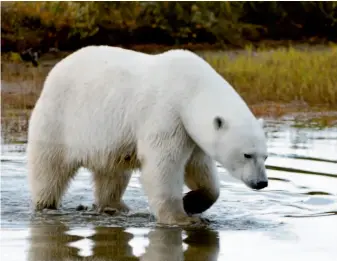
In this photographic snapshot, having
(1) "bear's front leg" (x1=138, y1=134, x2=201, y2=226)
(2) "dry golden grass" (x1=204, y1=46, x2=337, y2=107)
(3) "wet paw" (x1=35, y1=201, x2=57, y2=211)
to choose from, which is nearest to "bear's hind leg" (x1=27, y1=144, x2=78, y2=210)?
(3) "wet paw" (x1=35, y1=201, x2=57, y2=211)

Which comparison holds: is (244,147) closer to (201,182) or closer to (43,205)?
(201,182)

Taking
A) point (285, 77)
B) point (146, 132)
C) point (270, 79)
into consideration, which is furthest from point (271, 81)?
point (146, 132)

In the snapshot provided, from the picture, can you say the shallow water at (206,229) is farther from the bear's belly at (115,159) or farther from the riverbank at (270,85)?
the riverbank at (270,85)

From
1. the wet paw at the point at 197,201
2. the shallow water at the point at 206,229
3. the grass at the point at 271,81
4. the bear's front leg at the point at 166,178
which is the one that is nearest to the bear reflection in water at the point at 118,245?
the shallow water at the point at 206,229

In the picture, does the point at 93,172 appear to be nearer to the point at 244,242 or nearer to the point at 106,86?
the point at 106,86

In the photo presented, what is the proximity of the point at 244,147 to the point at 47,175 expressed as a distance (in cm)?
174

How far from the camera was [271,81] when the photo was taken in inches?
562

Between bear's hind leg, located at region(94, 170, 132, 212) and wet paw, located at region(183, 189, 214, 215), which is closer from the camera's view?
wet paw, located at region(183, 189, 214, 215)

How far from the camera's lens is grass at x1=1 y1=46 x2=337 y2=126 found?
13656 mm

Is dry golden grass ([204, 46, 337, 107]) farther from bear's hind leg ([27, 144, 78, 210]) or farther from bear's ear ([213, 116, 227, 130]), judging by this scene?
bear's ear ([213, 116, 227, 130])

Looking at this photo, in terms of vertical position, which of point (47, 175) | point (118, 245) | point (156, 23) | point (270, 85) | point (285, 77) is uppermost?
point (156, 23)

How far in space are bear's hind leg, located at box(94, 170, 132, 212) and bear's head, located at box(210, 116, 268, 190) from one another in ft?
3.99

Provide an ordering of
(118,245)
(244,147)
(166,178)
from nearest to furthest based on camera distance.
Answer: (118,245), (244,147), (166,178)

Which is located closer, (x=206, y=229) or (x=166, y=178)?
(x=206, y=229)
